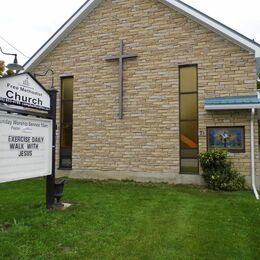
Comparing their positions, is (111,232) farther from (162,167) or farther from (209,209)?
(162,167)

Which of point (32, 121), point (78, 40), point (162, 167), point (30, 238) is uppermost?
point (78, 40)

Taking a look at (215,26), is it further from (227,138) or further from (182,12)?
(227,138)

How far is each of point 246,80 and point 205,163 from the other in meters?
3.06

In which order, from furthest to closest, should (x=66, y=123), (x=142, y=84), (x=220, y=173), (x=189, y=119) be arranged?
1. (x=66, y=123)
2. (x=142, y=84)
3. (x=189, y=119)
4. (x=220, y=173)

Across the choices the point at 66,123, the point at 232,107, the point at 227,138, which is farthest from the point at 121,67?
the point at 227,138

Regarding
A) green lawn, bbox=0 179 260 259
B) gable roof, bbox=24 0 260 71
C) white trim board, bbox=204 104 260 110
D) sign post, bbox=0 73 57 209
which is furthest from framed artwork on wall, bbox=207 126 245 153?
sign post, bbox=0 73 57 209

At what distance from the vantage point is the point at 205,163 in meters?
9.68

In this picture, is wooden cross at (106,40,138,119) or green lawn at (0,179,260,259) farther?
wooden cross at (106,40,138,119)

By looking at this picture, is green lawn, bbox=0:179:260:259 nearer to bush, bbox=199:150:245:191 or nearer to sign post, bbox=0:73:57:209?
bush, bbox=199:150:245:191

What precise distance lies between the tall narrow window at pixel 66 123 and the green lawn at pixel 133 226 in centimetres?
365

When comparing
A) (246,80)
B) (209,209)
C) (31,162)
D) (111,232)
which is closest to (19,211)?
Result: (31,162)

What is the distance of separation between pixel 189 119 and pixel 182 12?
3846 mm

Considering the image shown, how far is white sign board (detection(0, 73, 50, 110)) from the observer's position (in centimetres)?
572

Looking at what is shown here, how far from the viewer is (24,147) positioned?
20.3 ft
